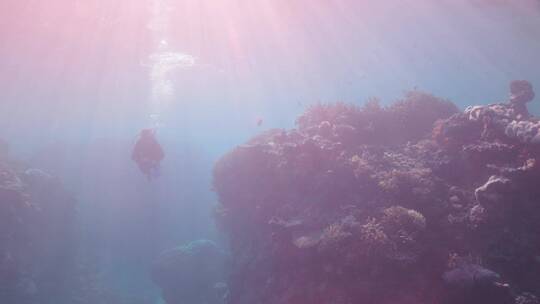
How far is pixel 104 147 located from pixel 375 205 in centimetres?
3242

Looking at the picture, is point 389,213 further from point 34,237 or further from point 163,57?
point 163,57

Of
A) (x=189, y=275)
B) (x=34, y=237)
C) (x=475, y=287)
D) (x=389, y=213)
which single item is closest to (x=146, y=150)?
(x=389, y=213)

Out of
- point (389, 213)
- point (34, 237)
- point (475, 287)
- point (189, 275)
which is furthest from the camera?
point (189, 275)

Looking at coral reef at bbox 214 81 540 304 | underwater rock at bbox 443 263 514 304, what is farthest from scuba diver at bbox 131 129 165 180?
underwater rock at bbox 443 263 514 304

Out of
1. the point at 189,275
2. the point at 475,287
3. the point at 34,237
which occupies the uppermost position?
the point at 34,237

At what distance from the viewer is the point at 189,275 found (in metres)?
19.4

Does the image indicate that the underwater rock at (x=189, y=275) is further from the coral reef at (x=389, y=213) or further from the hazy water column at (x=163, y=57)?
the hazy water column at (x=163, y=57)

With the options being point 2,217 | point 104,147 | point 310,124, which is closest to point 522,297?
point 310,124

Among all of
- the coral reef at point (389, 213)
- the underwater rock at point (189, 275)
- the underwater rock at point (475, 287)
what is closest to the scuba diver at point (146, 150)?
the coral reef at point (389, 213)

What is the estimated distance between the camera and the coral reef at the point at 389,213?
7871 mm

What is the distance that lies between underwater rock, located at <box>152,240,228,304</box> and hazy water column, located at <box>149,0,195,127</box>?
16.3 metres

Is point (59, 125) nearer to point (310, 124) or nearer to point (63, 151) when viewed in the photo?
point (63, 151)

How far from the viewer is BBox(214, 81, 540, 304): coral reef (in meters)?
7.87

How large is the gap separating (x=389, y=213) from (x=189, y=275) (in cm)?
1328
